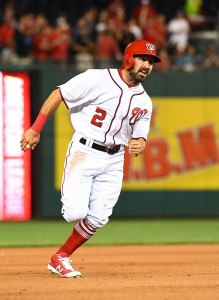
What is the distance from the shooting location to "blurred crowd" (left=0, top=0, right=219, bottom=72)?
57.6 feet

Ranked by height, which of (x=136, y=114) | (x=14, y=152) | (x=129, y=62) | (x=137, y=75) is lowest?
(x=14, y=152)

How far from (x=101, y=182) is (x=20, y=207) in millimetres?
8710

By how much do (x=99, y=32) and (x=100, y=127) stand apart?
1006 cm

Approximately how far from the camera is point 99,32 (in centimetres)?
1811

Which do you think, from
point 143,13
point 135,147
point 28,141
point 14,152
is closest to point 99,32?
point 143,13

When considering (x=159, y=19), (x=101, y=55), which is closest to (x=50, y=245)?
(x=101, y=55)

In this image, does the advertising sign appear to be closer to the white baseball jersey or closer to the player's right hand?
the white baseball jersey

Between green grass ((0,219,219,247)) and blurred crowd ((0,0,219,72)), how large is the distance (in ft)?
9.96

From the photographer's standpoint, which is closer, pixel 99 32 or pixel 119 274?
pixel 119 274

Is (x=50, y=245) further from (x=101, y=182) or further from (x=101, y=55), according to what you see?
(x=101, y=55)

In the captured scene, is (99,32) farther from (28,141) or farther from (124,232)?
(28,141)

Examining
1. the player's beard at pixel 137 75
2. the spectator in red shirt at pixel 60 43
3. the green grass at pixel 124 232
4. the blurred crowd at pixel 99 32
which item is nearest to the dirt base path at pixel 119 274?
the green grass at pixel 124 232

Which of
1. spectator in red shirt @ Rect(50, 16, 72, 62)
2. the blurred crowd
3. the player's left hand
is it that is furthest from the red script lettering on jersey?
spectator in red shirt @ Rect(50, 16, 72, 62)

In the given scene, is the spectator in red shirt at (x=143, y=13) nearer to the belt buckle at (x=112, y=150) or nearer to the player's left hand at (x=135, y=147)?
the belt buckle at (x=112, y=150)
